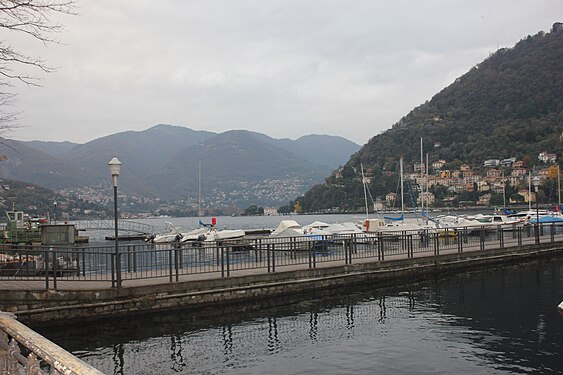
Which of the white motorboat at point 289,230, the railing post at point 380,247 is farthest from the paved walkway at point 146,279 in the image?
the white motorboat at point 289,230

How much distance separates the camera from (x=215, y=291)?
54.9ft

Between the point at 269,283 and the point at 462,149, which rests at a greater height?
the point at 462,149

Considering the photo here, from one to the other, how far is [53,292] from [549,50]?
17969 centimetres

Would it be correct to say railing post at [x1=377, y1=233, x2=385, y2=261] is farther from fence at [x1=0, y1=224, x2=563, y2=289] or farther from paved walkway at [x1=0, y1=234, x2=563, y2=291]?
paved walkway at [x1=0, y1=234, x2=563, y2=291]

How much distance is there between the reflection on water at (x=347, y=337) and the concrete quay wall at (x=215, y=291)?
1.56 ft

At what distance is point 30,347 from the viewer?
3.99 m

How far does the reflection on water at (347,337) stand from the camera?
1057cm

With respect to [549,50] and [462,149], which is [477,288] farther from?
[549,50]

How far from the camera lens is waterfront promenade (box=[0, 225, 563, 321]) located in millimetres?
14117

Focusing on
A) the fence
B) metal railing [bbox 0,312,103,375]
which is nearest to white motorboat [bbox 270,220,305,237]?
the fence

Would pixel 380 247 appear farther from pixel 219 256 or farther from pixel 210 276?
pixel 210 276

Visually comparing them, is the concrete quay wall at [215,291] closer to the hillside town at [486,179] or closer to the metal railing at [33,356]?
the metal railing at [33,356]

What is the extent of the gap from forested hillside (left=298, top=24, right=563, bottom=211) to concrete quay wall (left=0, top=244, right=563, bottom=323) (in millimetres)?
125919

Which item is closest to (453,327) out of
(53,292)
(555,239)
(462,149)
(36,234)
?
(53,292)
